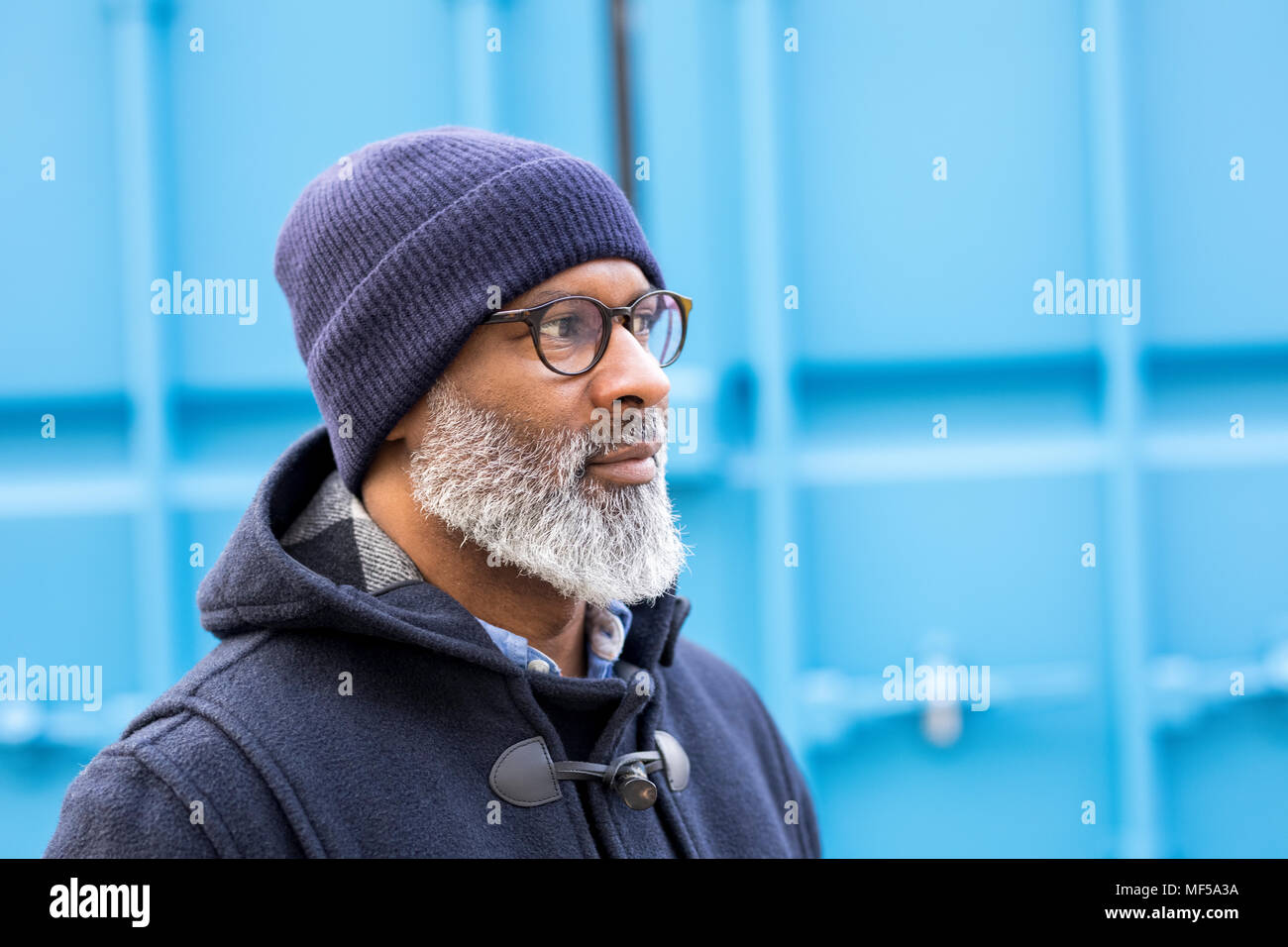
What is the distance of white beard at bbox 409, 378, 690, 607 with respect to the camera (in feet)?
4.02

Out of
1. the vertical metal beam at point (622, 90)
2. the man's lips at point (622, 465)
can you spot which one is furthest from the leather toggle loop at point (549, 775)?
the vertical metal beam at point (622, 90)

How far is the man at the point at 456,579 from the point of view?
1028 millimetres

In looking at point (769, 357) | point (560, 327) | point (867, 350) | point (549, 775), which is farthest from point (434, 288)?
point (867, 350)

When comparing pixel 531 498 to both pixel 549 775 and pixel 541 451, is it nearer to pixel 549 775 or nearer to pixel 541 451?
pixel 541 451

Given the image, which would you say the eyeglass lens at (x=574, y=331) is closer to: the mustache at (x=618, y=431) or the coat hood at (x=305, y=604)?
the mustache at (x=618, y=431)

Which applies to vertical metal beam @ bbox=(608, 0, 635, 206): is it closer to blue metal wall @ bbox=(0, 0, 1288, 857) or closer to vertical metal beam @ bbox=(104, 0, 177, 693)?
blue metal wall @ bbox=(0, 0, 1288, 857)

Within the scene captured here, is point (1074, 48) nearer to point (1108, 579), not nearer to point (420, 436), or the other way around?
point (1108, 579)

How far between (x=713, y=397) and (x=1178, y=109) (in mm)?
1274

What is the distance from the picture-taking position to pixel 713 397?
213 centimetres

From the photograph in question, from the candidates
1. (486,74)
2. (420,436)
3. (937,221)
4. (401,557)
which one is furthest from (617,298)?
(937,221)

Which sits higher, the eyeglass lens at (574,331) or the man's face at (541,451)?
the eyeglass lens at (574,331)

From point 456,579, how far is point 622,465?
265mm

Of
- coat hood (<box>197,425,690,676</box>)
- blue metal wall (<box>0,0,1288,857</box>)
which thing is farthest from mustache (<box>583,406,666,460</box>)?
blue metal wall (<box>0,0,1288,857</box>)

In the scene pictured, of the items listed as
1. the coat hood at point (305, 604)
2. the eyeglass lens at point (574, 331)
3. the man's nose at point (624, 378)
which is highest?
the eyeglass lens at point (574, 331)
